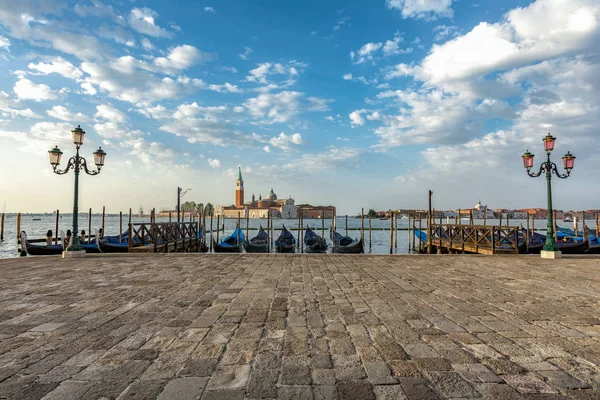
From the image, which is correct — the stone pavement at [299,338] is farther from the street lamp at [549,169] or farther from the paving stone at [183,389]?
the street lamp at [549,169]

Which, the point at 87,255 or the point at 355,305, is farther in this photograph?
the point at 87,255

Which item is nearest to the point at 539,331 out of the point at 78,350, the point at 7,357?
the point at 78,350

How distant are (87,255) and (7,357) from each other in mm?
9239

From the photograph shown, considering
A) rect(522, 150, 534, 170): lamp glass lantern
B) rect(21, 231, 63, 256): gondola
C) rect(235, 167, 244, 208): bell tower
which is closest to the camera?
rect(522, 150, 534, 170): lamp glass lantern

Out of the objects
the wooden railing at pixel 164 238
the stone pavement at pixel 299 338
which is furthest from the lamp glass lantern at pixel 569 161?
the wooden railing at pixel 164 238

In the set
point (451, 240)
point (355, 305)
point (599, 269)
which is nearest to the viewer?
point (355, 305)

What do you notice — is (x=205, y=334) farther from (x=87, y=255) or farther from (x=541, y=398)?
(x=87, y=255)

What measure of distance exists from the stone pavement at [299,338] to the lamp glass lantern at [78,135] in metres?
5.33

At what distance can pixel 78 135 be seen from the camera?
409 inches

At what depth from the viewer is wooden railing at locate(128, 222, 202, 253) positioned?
553 inches

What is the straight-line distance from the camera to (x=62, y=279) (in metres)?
6.59

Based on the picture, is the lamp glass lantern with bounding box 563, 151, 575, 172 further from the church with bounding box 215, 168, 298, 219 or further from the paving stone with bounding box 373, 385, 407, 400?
the church with bounding box 215, 168, 298, 219

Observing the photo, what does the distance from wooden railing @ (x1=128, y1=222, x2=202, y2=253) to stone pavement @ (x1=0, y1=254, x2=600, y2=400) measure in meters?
7.50

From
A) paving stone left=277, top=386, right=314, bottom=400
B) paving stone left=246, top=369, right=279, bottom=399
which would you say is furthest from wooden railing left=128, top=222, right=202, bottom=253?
paving stone left=277, top=386, right=314, bottom=400
